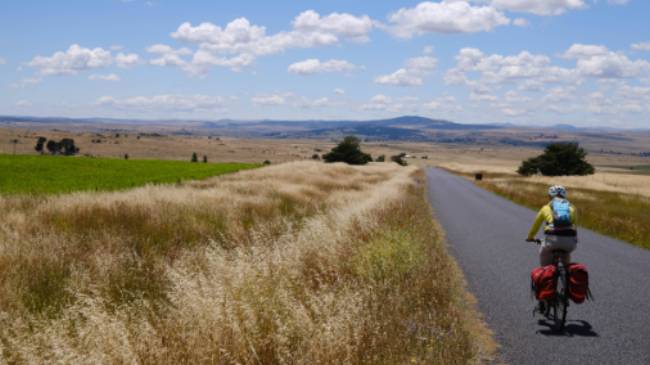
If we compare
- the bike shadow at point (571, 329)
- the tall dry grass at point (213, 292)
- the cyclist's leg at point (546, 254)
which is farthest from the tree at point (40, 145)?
the bike shadow at point (571, 329)

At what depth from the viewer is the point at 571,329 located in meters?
7.35

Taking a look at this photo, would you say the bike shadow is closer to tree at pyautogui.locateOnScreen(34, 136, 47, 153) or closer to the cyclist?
the cyclist

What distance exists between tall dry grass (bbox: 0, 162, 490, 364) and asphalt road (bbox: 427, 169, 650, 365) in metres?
0.50

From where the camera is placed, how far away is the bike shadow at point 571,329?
7.12m

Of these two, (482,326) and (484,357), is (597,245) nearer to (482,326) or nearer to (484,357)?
(482,326)

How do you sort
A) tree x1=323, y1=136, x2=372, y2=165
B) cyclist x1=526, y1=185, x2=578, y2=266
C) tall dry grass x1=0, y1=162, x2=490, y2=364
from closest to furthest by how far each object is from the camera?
tall dry grass x1=0, y1=162, x2=490, y2=364 → cyclist x1=526, y1=185, x2=578, y2=266 → tree x1=323, y1=136, x2=372, y2=165

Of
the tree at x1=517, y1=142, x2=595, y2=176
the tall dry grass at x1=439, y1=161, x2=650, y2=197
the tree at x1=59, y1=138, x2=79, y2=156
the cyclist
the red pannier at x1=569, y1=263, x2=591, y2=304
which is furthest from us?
the tree at x1=59, y1=138, x2=79, y2=156

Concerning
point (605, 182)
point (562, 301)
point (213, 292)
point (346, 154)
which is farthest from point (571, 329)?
point (346, 154)

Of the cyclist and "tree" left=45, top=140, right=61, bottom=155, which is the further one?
"tree" left=45, top=140, right=61, bottom=155

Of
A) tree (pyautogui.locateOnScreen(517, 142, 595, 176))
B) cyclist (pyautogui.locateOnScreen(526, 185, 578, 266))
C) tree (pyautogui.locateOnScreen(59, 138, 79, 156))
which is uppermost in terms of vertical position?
cyclist (pyautogui.locateOnScreen(526, 185, 578, 266))

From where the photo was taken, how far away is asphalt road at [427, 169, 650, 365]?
6.41 m

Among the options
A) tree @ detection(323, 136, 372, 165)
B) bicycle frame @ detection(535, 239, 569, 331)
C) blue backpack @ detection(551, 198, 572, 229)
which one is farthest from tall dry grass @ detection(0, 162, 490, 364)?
tree @ detection(323, 136, 372, 165)

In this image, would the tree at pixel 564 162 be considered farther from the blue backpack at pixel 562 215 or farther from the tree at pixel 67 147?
the tree at pixel 67 147

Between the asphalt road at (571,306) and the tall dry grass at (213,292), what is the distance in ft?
1.64
